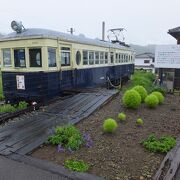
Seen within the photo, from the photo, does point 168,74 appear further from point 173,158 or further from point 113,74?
point 173,158

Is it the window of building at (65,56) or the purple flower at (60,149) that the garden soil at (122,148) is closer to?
the purple flower at (60,149)

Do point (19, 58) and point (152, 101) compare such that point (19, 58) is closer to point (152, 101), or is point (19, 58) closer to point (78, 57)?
point (78, 57)

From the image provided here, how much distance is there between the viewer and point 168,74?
1515 cm

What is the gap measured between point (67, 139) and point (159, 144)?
2.12m

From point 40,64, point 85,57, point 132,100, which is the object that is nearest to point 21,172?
point 132,100

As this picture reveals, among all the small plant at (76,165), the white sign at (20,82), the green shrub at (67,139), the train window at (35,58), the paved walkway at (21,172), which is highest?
the train window at (35,58)

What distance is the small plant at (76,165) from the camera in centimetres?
413

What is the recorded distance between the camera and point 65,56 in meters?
9.91

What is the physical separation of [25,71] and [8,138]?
13.0 feet

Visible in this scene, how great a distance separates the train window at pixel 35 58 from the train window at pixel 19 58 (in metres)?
0.35

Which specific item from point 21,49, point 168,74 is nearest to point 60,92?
point 21,49

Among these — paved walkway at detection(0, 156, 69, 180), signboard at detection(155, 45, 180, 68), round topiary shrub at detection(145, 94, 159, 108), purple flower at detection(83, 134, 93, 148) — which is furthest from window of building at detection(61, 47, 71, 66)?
signboard at detection(155, 45, 180, 68)

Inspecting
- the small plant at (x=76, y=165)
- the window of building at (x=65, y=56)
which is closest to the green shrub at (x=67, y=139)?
the small plant at (x=76, y=165)

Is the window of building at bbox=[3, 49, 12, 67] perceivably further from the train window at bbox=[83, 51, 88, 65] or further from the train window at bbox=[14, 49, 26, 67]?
the train window at bbox=[83, 51, 88, 65]
